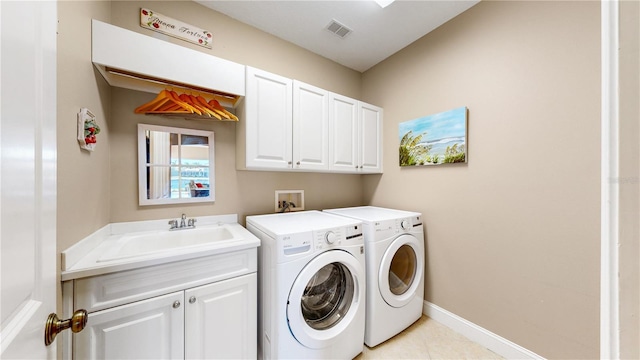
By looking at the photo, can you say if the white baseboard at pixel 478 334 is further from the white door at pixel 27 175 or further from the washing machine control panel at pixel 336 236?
the white door at pixel 27 175

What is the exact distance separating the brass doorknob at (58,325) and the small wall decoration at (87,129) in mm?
914

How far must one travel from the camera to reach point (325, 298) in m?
1.67

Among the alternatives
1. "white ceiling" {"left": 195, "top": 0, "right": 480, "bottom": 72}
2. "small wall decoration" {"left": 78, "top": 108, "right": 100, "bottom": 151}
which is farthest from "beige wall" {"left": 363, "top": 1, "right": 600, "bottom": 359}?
"small wall decoration" {"left": 78, "top": 108, "right": 100, "bottom": 151}

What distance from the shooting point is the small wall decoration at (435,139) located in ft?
6.00

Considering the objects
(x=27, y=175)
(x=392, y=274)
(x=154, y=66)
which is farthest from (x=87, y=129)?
(x=392, y=274)

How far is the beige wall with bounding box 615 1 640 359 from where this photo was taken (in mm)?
337

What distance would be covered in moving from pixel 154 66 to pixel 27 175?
4.10 feet

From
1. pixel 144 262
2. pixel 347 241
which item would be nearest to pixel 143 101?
pixel 144 262

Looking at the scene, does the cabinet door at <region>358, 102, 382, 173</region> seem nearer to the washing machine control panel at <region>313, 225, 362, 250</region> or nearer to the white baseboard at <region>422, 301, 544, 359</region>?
the washing machine control panel at <region>313, 225, 362, 250</region>

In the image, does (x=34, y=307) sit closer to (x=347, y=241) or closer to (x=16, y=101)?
(x=16, y=101)

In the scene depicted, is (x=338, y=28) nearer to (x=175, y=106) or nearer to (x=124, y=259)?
(x=175, y=106)

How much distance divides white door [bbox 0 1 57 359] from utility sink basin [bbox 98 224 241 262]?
0.74m

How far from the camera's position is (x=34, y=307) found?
46 cm

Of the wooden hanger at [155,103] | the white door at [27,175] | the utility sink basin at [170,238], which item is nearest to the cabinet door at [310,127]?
the utility sink basin at [170,238]
